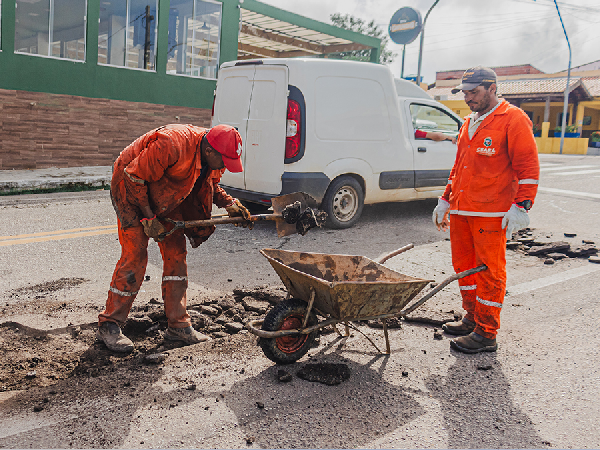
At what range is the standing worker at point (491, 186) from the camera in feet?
13.0

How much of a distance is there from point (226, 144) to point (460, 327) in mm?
2350

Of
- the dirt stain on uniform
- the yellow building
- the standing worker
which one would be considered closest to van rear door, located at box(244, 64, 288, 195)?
the standing worker

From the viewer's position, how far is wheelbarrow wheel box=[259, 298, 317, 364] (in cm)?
357

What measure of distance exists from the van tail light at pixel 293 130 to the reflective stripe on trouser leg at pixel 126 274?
3618 millimetres

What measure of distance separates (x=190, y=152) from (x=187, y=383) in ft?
5.01

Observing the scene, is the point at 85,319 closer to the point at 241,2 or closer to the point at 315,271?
the point at 315,271

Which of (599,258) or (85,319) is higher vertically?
(599,258)

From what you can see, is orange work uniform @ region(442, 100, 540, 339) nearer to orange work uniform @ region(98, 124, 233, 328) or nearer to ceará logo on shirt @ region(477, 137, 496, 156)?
ceará logo on shirt @ region(477, 137, 496, 156)

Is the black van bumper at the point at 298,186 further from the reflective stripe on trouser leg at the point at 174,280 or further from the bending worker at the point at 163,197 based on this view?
the reflective stripe on trouser leg at the point at 174,280

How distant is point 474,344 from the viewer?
13.3 feet

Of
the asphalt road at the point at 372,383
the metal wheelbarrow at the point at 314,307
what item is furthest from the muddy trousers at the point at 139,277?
the metal wheelbarrow at the point at 314,307

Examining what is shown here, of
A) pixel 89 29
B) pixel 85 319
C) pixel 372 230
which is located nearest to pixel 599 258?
pixel 372 230

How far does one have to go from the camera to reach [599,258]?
6.81m

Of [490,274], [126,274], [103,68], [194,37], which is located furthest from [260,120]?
[194,37]
